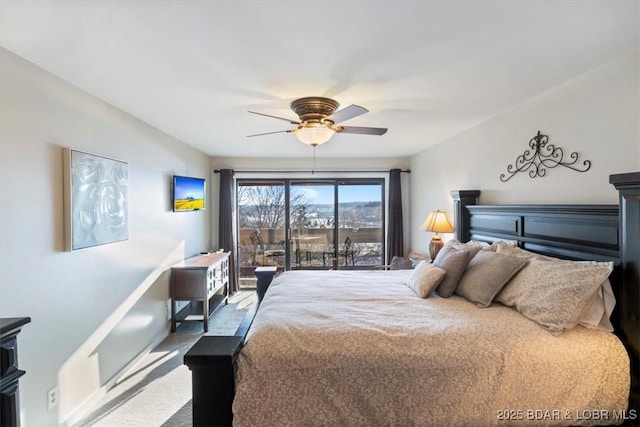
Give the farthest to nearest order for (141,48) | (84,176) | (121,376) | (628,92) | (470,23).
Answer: (121,376)
(84,176)
(628,92)
(141,48)
(470,23)

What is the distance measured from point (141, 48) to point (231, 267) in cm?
416

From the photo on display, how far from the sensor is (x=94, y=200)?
2.38 m

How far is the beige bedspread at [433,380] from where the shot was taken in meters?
1.54

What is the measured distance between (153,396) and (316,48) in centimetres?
287

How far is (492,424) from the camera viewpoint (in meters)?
1.55

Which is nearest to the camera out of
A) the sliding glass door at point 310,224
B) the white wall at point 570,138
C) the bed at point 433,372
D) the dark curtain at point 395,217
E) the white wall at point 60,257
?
the bed at point 433,372

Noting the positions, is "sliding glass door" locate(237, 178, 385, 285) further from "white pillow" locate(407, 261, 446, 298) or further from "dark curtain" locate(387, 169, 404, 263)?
"white pillow" locate(407, 261, 446, 298)

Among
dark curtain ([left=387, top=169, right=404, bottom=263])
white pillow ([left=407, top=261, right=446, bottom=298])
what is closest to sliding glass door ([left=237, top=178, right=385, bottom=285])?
dark curtain ([left=387, top=169, right=404, bottom=263])

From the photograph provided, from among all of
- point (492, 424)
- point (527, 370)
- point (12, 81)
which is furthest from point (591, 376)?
point (12, 81)

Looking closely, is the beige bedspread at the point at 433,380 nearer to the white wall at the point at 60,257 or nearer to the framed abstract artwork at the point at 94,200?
the white wall at the point at 60,257

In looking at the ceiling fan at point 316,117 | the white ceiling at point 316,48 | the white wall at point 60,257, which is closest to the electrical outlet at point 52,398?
the white wall at point 60,257

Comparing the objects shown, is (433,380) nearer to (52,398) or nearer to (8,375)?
(8,375)

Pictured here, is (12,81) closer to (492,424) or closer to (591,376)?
(492,424)

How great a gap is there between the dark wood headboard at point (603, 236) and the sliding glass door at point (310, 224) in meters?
2.86
